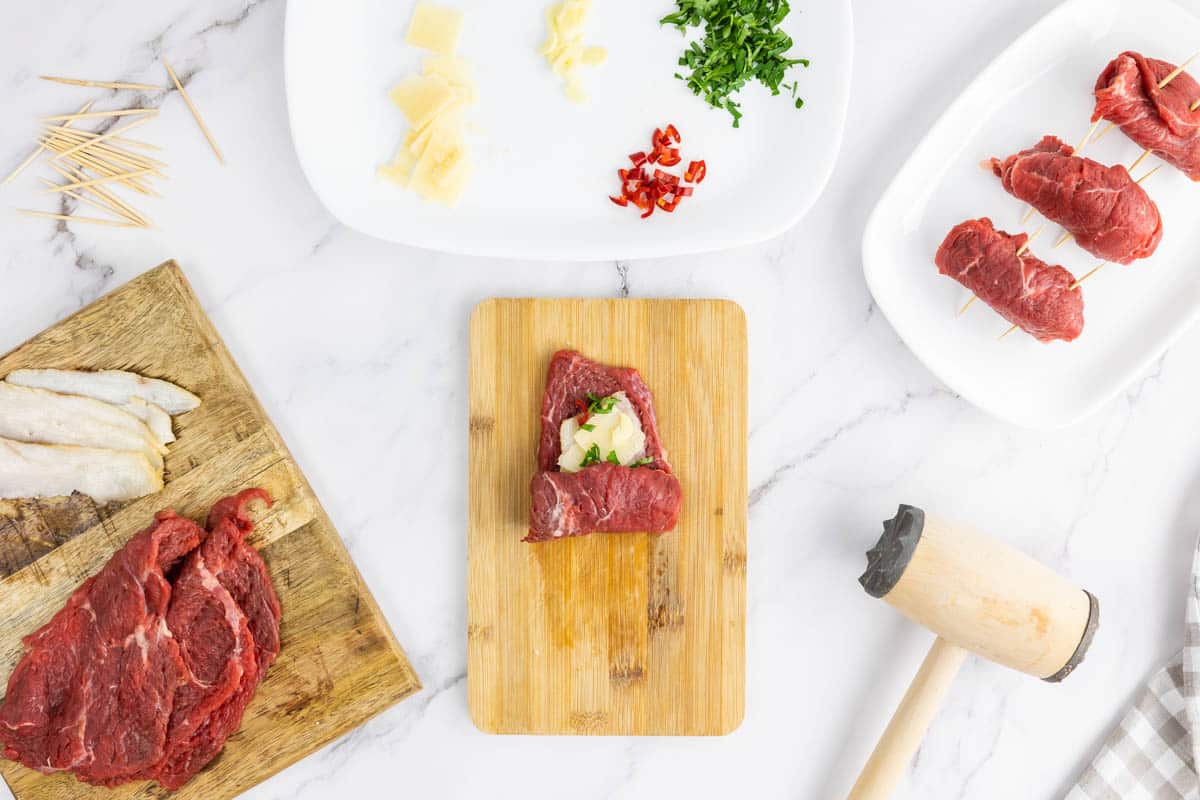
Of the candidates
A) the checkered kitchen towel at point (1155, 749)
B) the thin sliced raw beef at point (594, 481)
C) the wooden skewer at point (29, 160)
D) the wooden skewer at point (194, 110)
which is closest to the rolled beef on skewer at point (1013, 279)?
the checkered kitchen towel at point (1155, 749)

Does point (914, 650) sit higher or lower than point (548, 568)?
lower

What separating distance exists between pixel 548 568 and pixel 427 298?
3.02 feet

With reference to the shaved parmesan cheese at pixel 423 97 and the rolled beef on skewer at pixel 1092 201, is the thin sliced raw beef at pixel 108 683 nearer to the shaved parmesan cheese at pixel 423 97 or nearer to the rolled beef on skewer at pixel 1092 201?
the shaved parmesan cheese at pixel 423 97

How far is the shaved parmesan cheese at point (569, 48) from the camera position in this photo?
2.58 metres

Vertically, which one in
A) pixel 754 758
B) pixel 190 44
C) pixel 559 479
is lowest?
pixel 754 758

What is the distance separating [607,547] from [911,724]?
1.04 m

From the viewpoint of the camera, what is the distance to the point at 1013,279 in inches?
100.0

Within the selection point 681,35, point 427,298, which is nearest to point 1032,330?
point 681,35

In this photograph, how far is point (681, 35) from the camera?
2.62m

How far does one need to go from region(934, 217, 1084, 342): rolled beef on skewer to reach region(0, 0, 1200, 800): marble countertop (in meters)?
0.30

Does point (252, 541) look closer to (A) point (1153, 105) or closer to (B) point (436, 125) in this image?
(B) point (436, 125)

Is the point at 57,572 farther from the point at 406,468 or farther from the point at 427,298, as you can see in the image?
the point at 427,298

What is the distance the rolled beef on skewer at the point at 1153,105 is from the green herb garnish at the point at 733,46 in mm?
894

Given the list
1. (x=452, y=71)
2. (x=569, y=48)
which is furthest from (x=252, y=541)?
(x=569, y=48)
